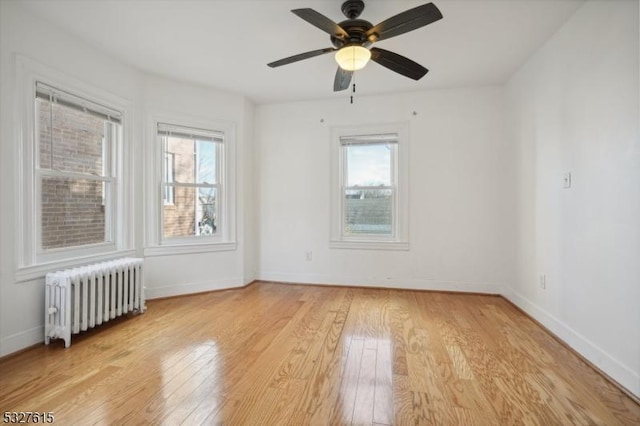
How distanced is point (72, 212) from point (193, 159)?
1.44 m

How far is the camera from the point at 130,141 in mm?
3303

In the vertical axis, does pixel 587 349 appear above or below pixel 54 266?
below

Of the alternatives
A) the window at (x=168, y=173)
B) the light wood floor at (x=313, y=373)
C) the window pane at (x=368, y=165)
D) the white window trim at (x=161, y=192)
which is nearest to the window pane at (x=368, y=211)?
the window pane at (x=368, y=165)

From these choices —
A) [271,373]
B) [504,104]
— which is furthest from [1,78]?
[504,104]

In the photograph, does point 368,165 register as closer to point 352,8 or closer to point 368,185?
point 368,185

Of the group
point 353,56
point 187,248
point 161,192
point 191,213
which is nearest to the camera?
point 353,56

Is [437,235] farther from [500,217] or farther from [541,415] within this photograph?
[541,415]

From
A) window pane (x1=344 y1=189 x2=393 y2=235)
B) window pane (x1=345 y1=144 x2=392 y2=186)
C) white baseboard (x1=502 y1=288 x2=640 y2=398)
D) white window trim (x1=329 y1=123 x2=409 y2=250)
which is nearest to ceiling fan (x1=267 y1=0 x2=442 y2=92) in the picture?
white window trim (x1=329 y1=123 x2=409 y2=250)

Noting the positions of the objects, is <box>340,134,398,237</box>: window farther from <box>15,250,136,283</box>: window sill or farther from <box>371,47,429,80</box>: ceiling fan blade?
<box>15,250,136,283</box>: window sill

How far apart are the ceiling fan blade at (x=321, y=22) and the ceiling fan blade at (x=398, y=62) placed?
0.29 m

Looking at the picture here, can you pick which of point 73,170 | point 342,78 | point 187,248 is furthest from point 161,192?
point 342,78

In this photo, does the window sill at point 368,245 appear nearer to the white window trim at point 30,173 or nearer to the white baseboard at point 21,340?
the white window trim at point 30,173

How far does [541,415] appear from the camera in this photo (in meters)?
1.58

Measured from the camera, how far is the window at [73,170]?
2.51m
